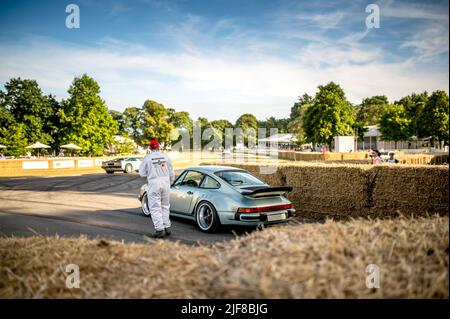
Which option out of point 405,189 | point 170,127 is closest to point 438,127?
point 170,127

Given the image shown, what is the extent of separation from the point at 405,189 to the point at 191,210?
16.6 feet

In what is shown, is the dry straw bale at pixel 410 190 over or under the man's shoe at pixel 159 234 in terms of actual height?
over

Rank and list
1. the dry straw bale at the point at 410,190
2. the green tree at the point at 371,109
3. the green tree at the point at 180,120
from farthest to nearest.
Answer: the green tree at the point at 371,109 < the green tree at the point at 180,120 < the dry straw bale at the point at 410,190

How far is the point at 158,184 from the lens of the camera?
6.89m

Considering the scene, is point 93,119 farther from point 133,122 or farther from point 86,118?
point 133,122

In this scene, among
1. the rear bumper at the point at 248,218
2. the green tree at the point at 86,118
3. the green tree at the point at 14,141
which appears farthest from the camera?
the green tree at the point at 86,118

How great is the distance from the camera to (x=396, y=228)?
2771 mm

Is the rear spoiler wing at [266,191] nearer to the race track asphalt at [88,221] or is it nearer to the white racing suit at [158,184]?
the race track asphalt at [88,221]

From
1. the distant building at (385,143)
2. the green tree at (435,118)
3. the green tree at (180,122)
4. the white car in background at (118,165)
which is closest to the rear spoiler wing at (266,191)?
the white car in background at (118,165)

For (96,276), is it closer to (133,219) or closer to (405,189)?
(133,219)

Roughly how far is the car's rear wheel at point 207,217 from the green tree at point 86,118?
146ft

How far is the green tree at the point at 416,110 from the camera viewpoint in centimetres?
6391

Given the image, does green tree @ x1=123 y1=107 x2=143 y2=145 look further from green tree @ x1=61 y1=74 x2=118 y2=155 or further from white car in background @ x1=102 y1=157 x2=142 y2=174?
white car in background @ x1=102 y1=157 x2=142 y2=174
